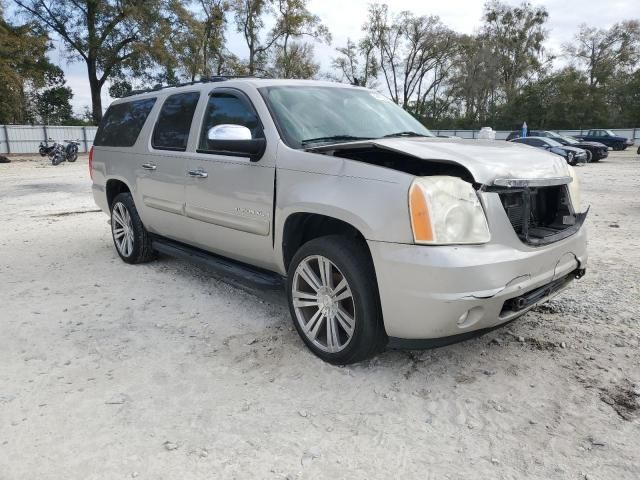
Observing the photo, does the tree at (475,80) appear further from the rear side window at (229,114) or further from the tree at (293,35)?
the rear side window at (229,114)

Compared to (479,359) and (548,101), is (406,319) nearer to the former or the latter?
(479,359)

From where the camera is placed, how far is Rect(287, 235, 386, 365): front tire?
2855 mm

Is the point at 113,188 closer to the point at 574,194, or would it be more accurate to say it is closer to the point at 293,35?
the point at 574,194

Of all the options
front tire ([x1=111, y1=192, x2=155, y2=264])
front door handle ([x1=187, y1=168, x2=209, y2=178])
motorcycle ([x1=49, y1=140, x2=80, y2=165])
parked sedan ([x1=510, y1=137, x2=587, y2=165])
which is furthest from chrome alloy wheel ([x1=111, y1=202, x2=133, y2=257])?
parked sedan ([x1=510, y1=137, x2=587, y2=165])

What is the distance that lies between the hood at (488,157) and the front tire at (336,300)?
63 cm

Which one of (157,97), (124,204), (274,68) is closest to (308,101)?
(157,97)

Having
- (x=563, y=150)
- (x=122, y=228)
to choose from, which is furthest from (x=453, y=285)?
(x=563, y=150)

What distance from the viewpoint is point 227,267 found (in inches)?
159

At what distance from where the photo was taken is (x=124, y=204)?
5.48 metres

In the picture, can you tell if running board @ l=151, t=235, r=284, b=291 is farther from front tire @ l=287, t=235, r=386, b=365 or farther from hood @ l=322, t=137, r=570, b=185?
hood @ l=322, t=137, r=570, b=185

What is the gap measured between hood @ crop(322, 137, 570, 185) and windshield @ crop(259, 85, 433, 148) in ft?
1.25

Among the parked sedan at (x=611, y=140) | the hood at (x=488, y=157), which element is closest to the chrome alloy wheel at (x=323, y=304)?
the hood at (x=488, y=157)

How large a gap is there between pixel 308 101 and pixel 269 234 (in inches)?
43.9

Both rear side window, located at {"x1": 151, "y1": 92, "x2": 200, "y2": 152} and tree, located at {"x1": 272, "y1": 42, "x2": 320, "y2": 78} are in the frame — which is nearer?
rear side window, located at {"x1": 151, "y1": 92, "x2": 200, "y2": 152}
